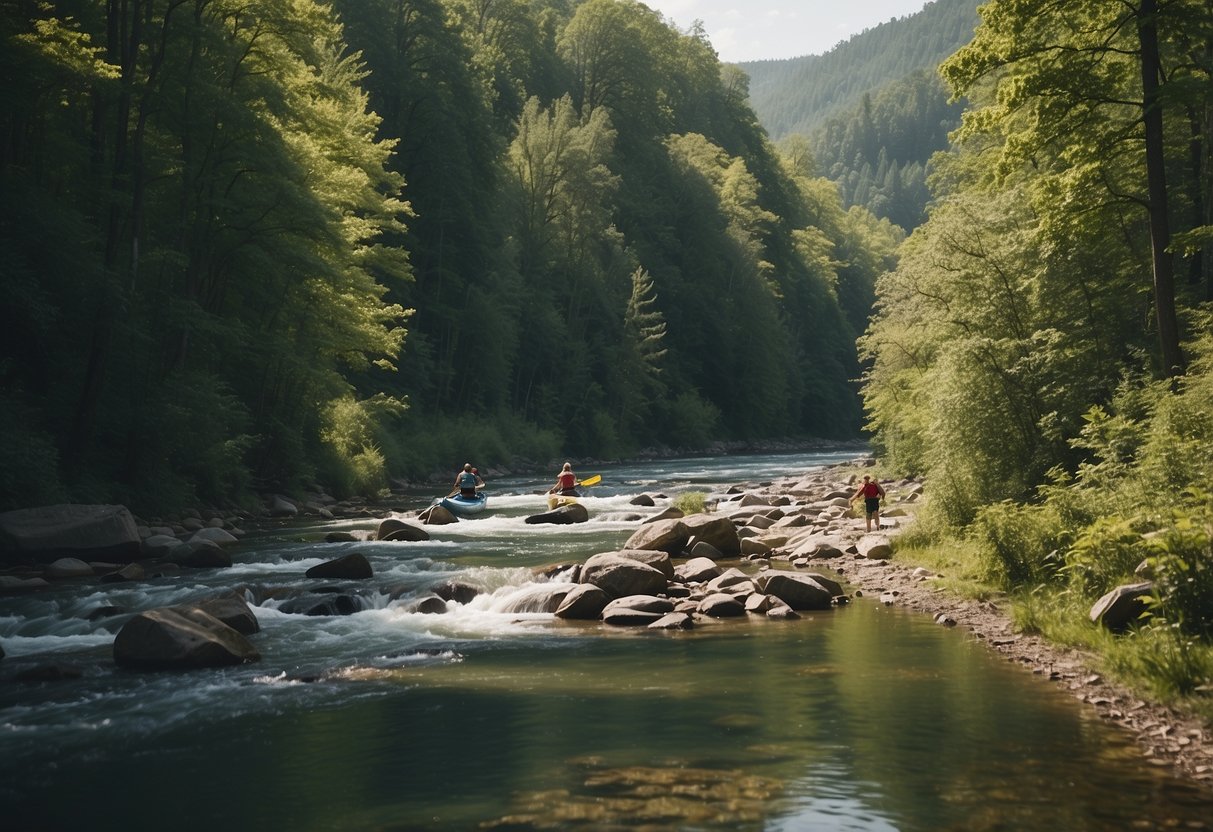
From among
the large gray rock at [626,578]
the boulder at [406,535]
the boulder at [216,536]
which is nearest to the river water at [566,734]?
the large gray rock at [626,578]

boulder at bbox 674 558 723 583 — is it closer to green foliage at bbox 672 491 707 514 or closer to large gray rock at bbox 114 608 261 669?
large gray rock at bbox 114 608 261 669

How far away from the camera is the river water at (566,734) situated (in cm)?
745

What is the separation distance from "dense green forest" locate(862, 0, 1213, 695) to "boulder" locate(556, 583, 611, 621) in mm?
5537

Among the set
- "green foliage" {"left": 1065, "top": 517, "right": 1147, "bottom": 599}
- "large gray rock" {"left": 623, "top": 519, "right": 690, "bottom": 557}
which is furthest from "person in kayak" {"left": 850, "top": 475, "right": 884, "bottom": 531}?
"green foliage" {"left": 1065, "top": 517, "right": 1147, "bottom": 599}

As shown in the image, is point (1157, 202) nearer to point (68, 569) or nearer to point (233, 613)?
point (233, 613)

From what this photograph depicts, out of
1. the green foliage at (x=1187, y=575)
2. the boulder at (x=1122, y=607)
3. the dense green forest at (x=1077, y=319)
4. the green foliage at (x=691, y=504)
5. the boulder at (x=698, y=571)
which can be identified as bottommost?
the boulder at (x=698, y=571)

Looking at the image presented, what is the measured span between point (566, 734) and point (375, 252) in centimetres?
3019

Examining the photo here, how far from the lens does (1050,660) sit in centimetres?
1147

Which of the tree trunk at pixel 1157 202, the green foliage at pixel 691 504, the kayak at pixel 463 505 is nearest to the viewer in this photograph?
the tree trunk at pixel 1157 202

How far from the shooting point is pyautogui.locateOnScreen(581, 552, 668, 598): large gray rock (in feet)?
53.1

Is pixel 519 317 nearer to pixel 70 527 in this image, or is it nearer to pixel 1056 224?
pixel 70 527

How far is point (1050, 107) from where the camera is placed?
16.2 meters

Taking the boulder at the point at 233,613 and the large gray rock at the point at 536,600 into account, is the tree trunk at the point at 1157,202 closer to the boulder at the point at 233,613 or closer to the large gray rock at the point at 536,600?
the large gray rock at the point at 536,600

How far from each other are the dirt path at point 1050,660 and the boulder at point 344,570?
8.19 metres
